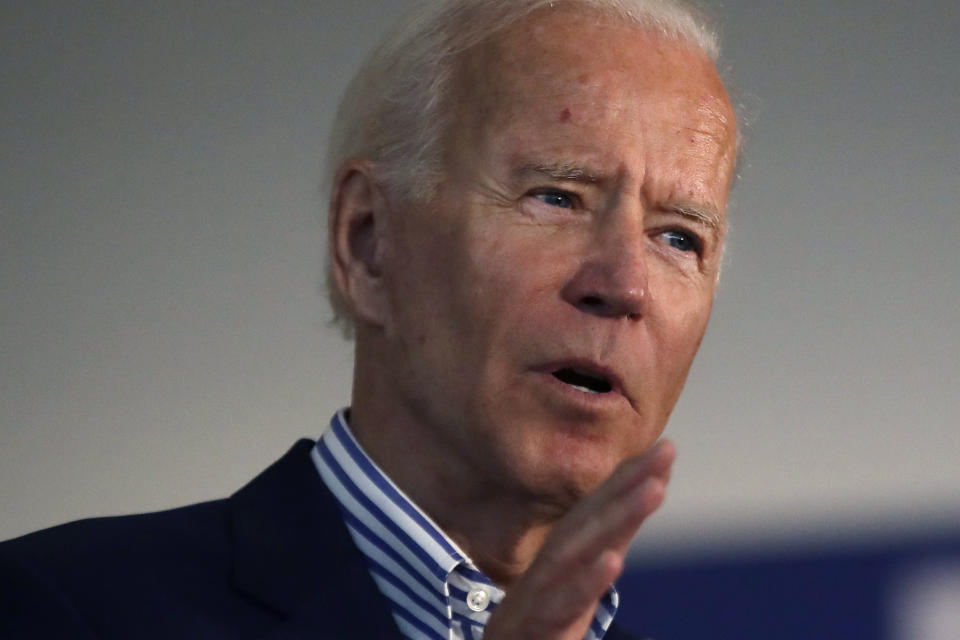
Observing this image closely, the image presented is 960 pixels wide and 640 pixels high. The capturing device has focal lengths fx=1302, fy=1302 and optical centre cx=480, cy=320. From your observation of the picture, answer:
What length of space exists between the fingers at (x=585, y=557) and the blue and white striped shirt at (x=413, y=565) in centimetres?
49

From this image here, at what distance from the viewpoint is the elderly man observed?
1702 millimetres

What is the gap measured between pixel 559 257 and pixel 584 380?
0.57 feet

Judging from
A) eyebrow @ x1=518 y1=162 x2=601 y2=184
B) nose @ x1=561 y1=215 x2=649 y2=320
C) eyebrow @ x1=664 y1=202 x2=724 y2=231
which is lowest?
nose @ x1=561 y1=215 x2=649 y2=320

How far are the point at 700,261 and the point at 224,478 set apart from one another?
1420 mm

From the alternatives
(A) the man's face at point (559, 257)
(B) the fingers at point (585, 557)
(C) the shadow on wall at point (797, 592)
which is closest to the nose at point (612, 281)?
(A) the man's face at point (559, 257)

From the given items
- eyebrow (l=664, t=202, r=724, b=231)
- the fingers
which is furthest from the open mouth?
the fingers

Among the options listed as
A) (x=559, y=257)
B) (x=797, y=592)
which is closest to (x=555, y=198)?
(x=559, y=257)

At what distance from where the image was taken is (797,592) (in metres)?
3.05

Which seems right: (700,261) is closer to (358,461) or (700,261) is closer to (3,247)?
(358,461)

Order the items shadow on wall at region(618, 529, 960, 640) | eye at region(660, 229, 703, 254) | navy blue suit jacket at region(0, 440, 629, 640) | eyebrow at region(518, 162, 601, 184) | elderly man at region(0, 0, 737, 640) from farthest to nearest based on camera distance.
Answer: shadow on wall at region(618, 529, 960, 640)
eye at region(660, 229, 703, 254)
eyebrow at region(518, 162, 601, 184)
elderly man at region(0, 0, 737, 640)
navy blue suit jacket at region(0, 440, 629, 640)

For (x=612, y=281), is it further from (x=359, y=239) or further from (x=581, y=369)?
(x=359, y=239)

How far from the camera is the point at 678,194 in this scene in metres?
1.89

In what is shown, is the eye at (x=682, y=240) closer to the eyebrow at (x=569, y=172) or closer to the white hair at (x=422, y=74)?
the eyebrow at (x=569, y=172)

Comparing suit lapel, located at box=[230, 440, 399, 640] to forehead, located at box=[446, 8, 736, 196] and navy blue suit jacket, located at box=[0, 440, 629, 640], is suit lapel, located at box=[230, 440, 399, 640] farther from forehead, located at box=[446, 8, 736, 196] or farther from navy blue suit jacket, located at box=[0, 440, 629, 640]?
forehead, located at box=[446, 8, 736, 196]
